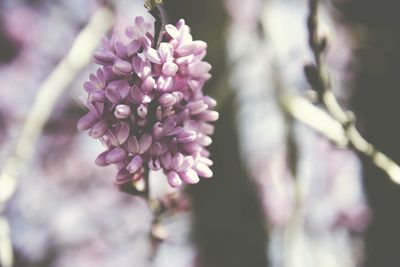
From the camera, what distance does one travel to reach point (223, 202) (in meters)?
2.94

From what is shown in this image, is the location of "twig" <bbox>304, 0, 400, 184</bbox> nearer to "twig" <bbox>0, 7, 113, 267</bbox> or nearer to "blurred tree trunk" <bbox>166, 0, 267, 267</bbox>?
"twig" <bbox>0, 7, 113, 267</bbox>

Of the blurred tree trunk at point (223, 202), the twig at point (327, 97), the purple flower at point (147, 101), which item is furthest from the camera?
the blurred tree trunk at point (223, 202)

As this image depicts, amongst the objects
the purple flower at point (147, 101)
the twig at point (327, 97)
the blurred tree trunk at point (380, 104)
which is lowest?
the purple flower at point (147, 101)

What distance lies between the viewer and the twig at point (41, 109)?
1.82m

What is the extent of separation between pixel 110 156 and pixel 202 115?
209 millimetres

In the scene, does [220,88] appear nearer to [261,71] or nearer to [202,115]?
[261,71]

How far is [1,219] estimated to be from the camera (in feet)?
6.15

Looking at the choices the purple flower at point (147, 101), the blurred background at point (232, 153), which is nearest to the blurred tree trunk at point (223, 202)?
the blurred background at point (232, 153)

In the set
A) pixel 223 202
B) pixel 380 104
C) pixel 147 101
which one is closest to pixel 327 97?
pixel 147 101

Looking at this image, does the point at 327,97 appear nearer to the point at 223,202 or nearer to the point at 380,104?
the point at 380,104

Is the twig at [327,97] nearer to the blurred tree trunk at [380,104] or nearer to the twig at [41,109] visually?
the blurred tree trunk at [380,104]

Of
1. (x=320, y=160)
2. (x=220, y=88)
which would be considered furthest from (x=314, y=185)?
(x=220, y=88)

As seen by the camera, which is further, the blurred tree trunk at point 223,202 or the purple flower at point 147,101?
the blurred tree trunk at point 223,202

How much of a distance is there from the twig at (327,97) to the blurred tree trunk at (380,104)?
0.85 meters
